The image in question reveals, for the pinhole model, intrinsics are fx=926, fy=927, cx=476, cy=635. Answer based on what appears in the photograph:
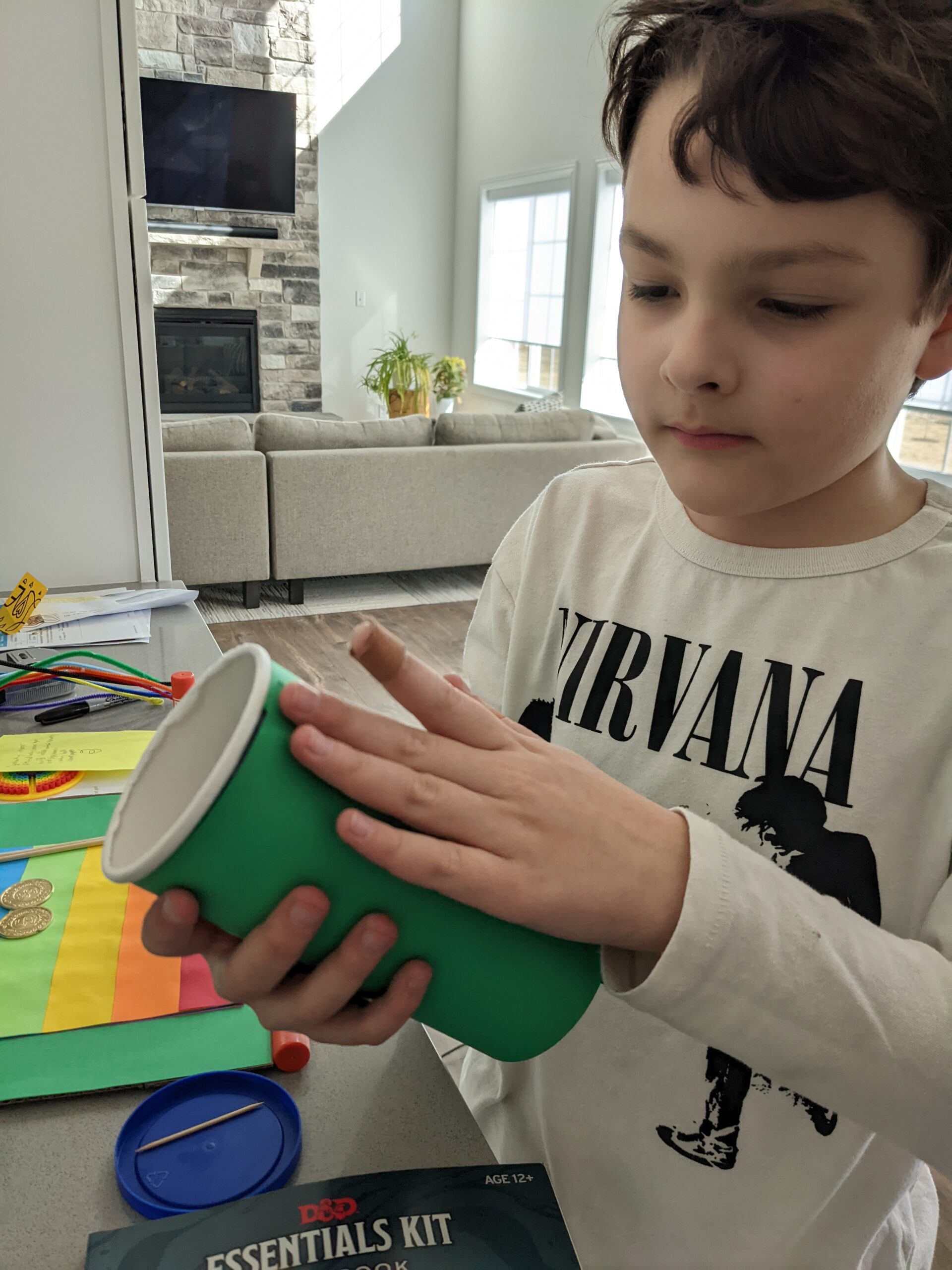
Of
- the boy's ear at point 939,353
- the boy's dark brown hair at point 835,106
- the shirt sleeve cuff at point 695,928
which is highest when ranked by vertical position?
the boy's dark brown hair at point 835,106

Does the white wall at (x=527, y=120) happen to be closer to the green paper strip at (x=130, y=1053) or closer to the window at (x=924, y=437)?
the window at (x=924, y=437)

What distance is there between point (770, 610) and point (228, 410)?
6.83 m

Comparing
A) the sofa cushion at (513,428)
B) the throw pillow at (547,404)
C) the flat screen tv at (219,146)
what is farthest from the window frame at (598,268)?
the flat screen tv at (219,146)

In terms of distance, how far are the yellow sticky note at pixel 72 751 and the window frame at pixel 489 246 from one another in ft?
16.4

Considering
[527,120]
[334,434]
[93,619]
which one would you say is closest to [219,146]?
[527,120]

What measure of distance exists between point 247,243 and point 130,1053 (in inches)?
269

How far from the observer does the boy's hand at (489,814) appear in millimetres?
356

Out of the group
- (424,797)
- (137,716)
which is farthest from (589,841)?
(137,716)

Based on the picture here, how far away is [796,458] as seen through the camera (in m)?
0.51

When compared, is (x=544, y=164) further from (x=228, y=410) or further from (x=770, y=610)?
(x=770, y=610)

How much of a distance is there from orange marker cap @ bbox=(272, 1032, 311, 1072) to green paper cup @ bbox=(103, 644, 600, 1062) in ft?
0.51

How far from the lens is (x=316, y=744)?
344mm

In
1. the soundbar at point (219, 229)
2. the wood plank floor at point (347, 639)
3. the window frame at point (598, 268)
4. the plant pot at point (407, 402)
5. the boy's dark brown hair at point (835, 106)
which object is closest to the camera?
the boy's dark brown hair at point (835, 106)

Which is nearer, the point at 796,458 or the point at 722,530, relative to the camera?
the point at 796,458
